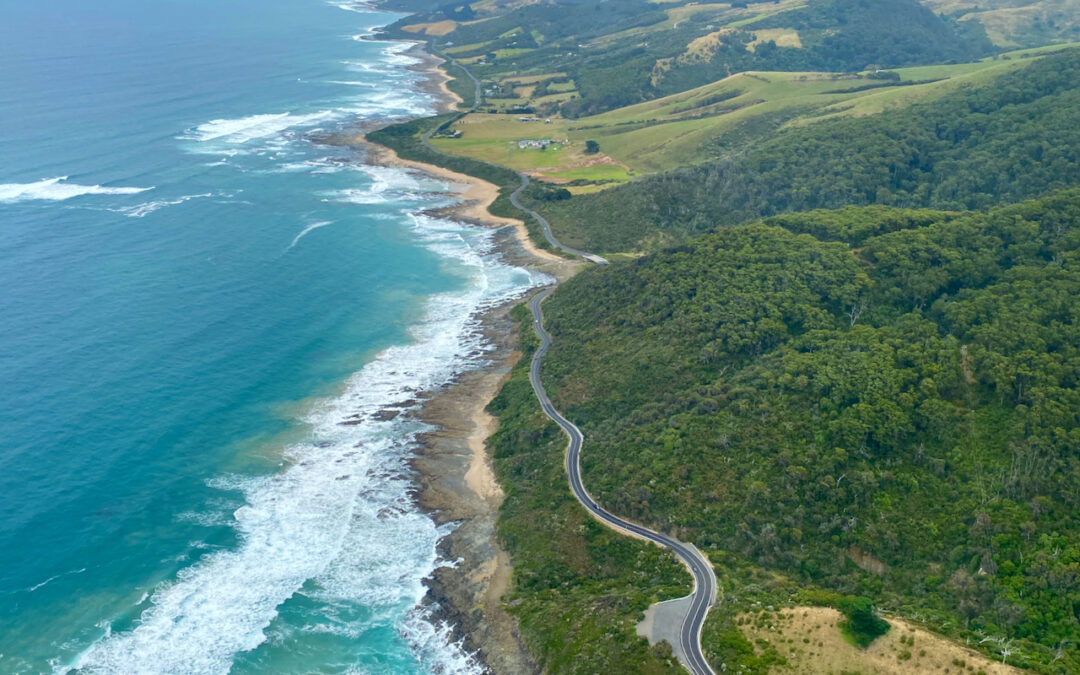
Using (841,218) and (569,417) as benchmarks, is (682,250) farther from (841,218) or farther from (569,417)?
(569,417)

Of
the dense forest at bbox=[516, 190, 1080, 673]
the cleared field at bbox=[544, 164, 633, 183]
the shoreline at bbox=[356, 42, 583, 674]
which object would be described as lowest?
the shoreline at bbox=[356, 42, 583, 674]

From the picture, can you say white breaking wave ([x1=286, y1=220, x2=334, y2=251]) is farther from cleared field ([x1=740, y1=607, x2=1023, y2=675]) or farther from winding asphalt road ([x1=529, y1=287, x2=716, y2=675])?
cleared field ([x1=740, y1=607, x2=1023, y2=675])

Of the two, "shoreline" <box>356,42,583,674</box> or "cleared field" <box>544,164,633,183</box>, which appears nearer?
"shoreline" <box>356,42,583,674</box>

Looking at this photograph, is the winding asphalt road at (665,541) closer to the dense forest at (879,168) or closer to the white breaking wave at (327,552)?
the white breaking wave at (327,552)

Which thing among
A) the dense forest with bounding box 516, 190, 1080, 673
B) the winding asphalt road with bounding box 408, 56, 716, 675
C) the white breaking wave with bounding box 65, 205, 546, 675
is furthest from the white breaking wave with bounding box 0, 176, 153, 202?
the dense forest with bounding box 516, 190, 1080, 673

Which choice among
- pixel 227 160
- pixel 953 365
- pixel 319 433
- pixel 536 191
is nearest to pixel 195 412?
pixel 319 433
